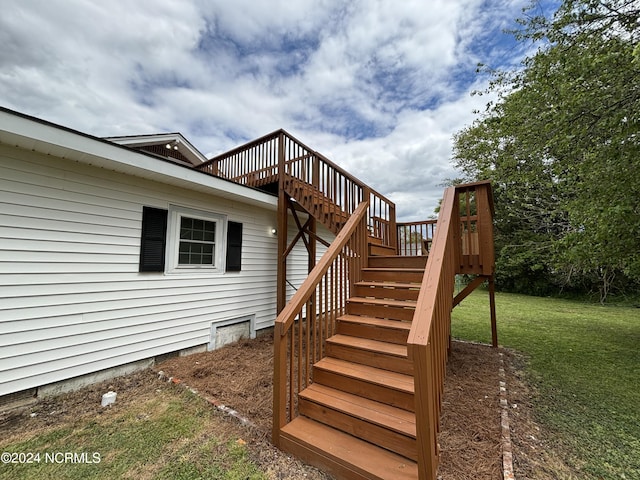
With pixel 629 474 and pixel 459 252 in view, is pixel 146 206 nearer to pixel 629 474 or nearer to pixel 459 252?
pixel 459 252

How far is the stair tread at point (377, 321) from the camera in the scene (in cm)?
276

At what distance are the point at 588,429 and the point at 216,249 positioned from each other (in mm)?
5297

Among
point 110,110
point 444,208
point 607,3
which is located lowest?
point 444,208

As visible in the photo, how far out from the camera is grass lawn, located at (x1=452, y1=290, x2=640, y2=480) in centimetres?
219

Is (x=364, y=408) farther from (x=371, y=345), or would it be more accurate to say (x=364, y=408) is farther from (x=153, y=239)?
(x=153, y=239)

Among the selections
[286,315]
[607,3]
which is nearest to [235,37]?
[607,3]

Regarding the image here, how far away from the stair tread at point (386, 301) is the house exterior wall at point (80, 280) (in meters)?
2.82

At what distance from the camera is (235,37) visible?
6.59 metres

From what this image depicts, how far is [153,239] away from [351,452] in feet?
12.3

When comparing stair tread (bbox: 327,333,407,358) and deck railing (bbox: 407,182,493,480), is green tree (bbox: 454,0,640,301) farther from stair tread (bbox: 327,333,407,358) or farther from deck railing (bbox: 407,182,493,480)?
stair tread (bbox: 327,333,407,358)

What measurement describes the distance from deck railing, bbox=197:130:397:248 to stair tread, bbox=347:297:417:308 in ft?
5.07

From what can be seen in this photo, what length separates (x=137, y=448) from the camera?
221cm

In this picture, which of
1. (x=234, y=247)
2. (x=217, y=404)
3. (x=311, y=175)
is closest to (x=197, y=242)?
(x=234, y=247)

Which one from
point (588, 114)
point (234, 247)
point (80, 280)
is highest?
point (588, 114)
